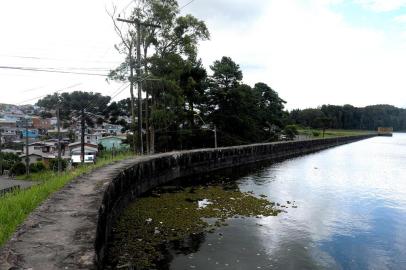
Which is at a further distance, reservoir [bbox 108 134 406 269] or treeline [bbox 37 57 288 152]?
treeline [bbox 37 57 288 152]

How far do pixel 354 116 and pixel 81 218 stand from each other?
170 meters

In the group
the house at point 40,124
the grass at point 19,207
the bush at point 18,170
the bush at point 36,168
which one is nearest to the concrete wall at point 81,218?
the grass at point 19,207

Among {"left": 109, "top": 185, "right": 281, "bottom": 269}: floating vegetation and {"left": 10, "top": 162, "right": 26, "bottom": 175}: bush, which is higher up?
{"left": 109, "top": 185, "right": 281, "bottom": 269}: floating vegetation

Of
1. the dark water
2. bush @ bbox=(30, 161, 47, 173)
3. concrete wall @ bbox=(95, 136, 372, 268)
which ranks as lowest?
bush @ bbox=(30, 161, 47, 173)

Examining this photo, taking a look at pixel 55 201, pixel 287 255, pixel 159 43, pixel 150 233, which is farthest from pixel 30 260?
pixel 159 43

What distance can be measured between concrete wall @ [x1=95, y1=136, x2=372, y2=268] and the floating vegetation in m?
0.45

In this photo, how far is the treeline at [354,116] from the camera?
131 m

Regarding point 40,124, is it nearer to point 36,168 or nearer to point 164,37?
point 36,168

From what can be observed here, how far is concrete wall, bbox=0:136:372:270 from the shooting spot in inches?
211

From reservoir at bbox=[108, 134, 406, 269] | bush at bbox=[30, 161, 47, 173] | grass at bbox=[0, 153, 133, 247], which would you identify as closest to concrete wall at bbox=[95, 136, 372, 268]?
grass at bbox=[0, 153, 133, 247]

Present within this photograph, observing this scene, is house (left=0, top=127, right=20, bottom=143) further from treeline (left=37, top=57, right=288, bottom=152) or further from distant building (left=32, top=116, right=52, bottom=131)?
treeline (left=37, top=57, right=288, bottom=152)

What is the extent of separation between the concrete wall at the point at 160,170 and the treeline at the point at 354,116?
88735mm

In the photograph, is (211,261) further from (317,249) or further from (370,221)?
(370,221)

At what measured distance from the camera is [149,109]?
35.0 meters
